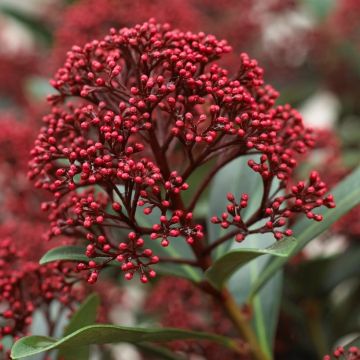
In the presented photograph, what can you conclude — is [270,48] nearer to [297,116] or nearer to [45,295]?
[297,116]

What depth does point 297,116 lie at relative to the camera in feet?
3.39

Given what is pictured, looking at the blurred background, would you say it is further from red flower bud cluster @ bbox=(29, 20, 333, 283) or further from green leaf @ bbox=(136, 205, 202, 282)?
red flower bud cluster @ bbox=(29, 20, 333, 283)

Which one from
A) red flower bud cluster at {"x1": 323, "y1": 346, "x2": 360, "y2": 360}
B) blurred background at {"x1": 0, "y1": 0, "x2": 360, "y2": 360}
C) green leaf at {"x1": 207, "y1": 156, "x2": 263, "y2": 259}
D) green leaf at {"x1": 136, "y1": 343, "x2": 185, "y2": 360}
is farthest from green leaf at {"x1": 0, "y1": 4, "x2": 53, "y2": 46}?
red flower bud cluster at {"x1": 323, "y1": 346, "x2": 360, "y2": 360}

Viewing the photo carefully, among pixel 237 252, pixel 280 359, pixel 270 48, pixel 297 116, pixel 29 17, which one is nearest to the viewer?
pixel 237 252

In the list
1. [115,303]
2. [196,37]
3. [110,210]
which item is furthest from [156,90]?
[115,303]

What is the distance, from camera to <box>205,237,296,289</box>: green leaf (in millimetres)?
852

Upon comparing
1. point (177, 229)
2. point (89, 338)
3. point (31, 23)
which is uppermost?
point (31, 23)

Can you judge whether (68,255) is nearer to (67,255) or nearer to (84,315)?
(67,255)

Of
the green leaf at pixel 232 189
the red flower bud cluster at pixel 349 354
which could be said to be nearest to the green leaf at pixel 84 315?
the green leaf at pixel 232 189

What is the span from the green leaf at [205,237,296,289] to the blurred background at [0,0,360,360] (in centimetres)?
34

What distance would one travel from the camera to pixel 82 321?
97 centimetres

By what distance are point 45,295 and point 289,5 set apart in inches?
55.0

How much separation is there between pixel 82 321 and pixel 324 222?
15.3 inches

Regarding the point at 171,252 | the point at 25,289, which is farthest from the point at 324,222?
the point at 25,289
